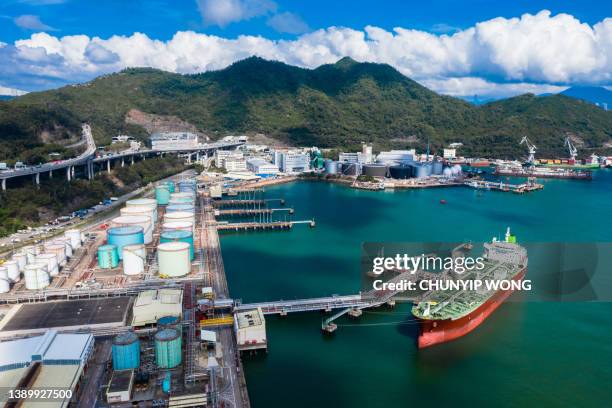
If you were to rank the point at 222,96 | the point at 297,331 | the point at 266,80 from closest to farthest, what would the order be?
the point at 297,331 < the point at 222,96 < the point at 266,80

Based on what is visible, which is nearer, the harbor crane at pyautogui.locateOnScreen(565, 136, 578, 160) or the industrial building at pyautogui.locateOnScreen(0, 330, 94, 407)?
the industrial building at pyautogui.locateOnScreen(0, 330, 94, 407)

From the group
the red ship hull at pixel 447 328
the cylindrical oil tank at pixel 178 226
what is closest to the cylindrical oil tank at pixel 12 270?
the cylindrical oil tank at pixel 178 226

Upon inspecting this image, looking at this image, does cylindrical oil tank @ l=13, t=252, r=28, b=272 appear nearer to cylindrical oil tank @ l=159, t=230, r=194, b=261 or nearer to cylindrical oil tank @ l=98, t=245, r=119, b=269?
cylindrical oil tank @ l=98, t=245, r=119, b=269

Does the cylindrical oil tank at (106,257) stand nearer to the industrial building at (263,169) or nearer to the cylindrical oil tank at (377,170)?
the industrial building at (263,169)

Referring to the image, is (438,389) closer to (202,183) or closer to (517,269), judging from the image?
(517,269)

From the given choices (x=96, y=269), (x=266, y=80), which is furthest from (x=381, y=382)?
(x=266, y=80)

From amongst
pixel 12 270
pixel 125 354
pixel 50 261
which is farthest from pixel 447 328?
pixel 12 270

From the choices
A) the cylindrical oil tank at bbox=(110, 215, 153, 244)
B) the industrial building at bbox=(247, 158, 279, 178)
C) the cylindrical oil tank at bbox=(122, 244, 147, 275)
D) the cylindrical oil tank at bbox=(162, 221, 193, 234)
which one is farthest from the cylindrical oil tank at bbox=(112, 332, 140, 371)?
the industrial building at bbox=(247, 158, 279, 178)
